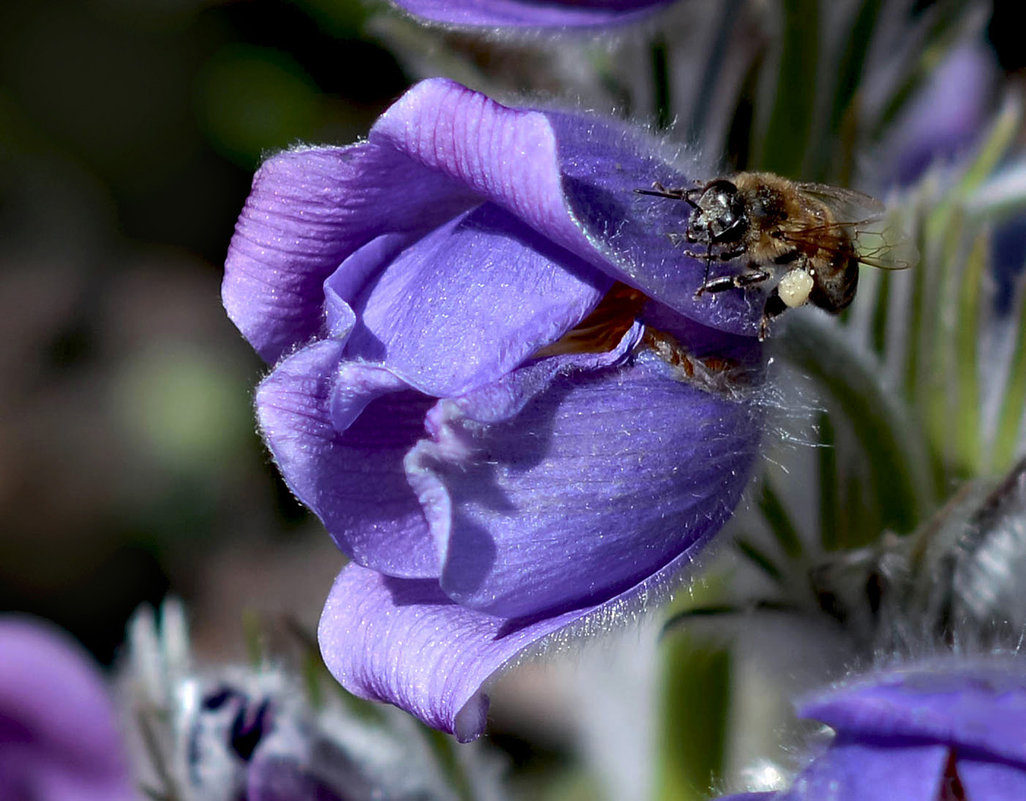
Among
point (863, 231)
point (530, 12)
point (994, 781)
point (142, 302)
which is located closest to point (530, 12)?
point (530, 12)

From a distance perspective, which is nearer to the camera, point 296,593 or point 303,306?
point 303,306

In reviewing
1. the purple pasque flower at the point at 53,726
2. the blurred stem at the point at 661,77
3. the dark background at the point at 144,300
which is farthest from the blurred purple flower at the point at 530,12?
the dark background at the point at 144,300

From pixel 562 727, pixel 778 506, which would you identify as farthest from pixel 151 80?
pixel 778 506

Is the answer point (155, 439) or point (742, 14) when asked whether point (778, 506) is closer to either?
point (742, 14)

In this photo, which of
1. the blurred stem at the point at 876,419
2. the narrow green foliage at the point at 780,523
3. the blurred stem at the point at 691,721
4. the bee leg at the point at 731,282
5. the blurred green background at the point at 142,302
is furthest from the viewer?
the blurred green background at the point at 142,302

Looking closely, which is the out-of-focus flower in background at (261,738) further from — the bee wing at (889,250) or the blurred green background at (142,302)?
the blurred green background at (142,302)

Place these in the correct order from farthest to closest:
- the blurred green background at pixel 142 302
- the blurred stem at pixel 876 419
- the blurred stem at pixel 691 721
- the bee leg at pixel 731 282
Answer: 1. the blurred green background at pixel 142 302
2. the blurred stem at pixel 691 721
3. the blurred stem at pixel 876 419
4. the bee leg at pixel 731 282

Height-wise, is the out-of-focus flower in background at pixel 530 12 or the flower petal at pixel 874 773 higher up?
the out-of-focus flower in background at pixel 530 12

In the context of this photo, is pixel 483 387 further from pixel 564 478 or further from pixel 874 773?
pixel 874 773
